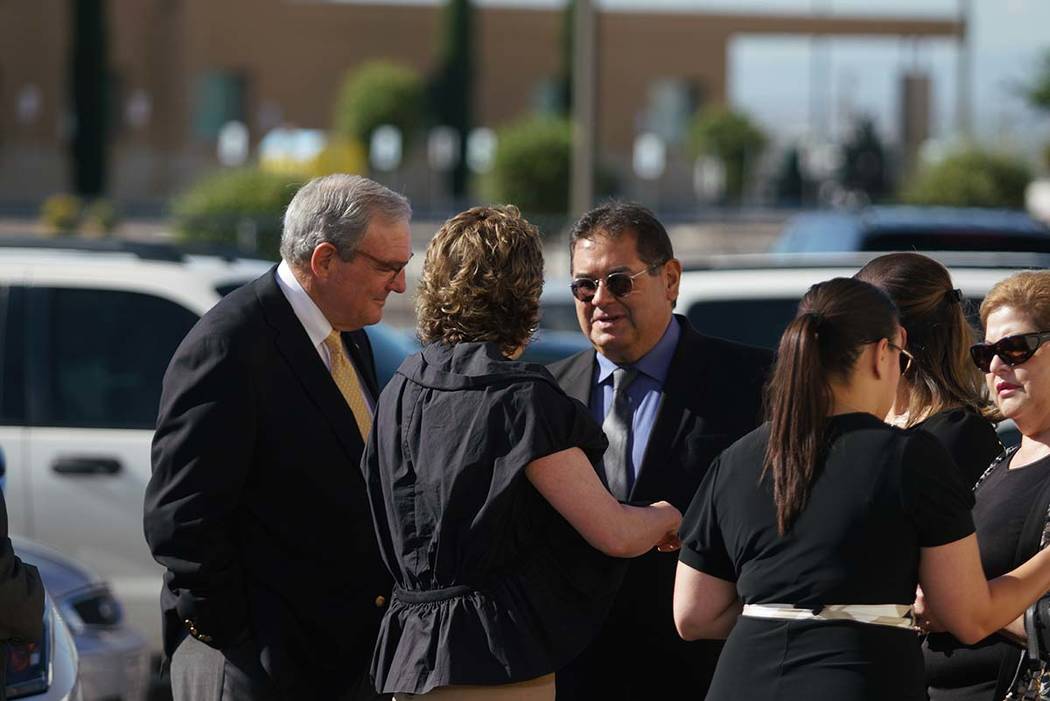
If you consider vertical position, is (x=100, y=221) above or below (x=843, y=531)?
above

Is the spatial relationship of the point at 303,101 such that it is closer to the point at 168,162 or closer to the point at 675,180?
the point at 168,162

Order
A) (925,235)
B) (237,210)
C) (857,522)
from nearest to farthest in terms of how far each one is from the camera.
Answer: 1. (857,522)
2. (925,235)
3. (237,210)

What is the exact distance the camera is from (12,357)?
6.62 m

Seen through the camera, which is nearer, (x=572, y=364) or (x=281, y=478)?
(x=281, y=478)

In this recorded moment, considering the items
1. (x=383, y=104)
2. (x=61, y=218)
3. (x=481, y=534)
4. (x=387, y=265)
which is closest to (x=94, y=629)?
(x=387, y=265)

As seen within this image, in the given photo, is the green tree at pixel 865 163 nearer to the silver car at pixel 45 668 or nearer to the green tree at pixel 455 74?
the green tree at pixel 455 74

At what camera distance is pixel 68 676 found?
450 cm

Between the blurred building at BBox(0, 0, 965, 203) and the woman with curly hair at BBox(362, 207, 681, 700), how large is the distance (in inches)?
1446

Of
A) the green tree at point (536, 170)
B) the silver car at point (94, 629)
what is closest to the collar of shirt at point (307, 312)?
the silver car at point (94, 629)

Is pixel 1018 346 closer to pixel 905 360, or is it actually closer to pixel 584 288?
pixel 905 360

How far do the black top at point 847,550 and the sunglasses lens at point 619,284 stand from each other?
107 centimetres

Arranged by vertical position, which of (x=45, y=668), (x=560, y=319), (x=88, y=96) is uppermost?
(x=88, y=96)

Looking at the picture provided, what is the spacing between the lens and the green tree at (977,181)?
1168 inches

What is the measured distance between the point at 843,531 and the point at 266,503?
1.55 m
